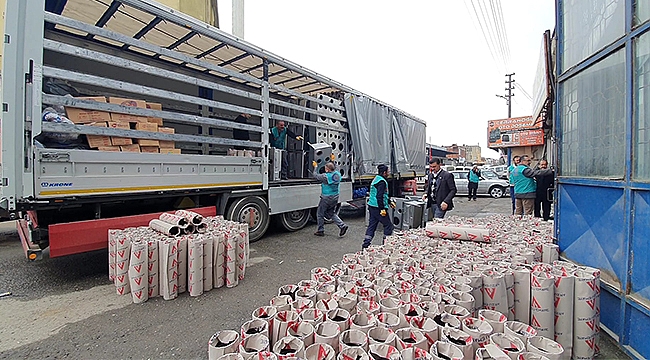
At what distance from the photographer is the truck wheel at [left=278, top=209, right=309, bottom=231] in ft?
25.0

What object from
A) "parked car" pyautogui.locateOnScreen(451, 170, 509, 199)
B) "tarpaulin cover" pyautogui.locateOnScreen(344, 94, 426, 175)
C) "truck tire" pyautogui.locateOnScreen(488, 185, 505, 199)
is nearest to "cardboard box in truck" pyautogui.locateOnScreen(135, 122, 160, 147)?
"tarpaulin cover" pyautogui.locateOnScreen(344, 94, 426, 175)

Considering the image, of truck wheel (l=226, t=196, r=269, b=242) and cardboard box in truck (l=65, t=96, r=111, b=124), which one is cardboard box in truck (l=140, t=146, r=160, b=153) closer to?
cardboard box in truck (l=65, t=96, r=111, b=124)

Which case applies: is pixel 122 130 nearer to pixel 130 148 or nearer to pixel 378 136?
pixel 130 148

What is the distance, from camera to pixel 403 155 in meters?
11.7

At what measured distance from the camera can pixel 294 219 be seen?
25.9 ft

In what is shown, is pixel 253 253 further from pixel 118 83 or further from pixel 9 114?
pixel 9 114

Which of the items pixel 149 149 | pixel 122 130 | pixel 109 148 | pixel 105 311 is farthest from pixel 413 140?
pixel 105 311

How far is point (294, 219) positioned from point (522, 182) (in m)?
5.56

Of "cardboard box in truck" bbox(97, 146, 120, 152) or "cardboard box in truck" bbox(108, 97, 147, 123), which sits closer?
"cardboard box in truck" bbox(97, 146, 120, 152)

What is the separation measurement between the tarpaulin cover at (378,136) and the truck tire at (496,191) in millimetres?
7233

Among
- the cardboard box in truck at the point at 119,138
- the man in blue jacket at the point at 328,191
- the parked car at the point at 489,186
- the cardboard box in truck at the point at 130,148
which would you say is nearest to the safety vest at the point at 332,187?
the man in blue jacket at the point at 328,191

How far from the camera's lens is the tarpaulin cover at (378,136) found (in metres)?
9.10

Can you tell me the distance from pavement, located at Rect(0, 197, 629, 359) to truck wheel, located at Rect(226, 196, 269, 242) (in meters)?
0.99

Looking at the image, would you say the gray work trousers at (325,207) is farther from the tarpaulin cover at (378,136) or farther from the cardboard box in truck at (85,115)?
the cardboard box in truck at (85,115)
